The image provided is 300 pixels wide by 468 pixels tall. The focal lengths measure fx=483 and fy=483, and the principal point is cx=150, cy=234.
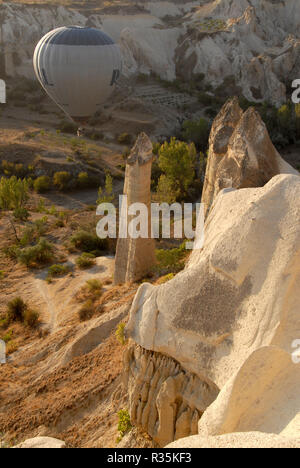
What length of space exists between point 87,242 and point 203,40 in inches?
1360

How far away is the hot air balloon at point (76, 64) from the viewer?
81.3 feet

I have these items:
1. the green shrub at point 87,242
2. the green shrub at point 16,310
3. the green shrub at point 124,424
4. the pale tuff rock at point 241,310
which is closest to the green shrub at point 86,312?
the green shrub at point 16,310

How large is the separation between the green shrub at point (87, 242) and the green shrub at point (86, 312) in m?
6.12

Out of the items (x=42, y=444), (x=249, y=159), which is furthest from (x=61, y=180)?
(x=42, y=444)

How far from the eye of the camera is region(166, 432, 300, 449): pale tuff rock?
12.8 ft

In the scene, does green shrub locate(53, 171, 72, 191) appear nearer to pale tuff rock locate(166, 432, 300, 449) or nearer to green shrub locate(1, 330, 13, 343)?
green shrub locate(1, 330, 13, 343)

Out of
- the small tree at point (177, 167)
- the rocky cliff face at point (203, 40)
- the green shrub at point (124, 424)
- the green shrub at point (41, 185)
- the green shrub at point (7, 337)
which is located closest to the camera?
the green shrub at point (124, 424)

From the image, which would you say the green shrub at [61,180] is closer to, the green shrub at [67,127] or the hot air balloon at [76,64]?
the hot air balloon at [76,64]

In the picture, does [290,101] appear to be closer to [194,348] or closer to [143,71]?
[143,71]

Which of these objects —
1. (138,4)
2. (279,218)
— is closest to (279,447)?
(279,218)

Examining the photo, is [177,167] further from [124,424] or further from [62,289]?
[124,424]

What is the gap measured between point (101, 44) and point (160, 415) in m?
22.4

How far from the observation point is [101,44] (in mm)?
25344

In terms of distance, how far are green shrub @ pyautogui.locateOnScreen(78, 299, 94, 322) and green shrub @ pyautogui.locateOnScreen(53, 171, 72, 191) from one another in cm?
1465
